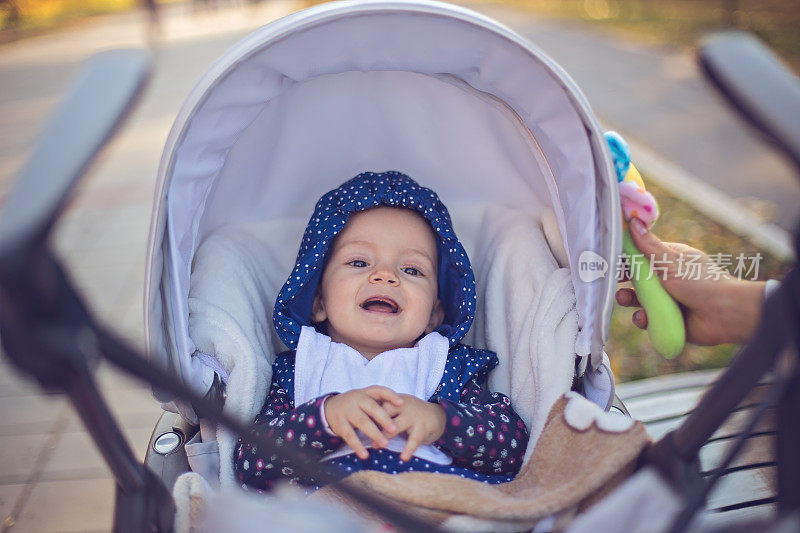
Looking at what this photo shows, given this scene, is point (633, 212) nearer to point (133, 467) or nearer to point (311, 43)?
point (311, 43)

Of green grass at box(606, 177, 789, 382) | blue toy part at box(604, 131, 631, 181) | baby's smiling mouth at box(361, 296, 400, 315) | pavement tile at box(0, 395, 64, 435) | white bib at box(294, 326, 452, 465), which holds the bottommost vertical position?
pavement tile at box(0, 395, 64, 435)

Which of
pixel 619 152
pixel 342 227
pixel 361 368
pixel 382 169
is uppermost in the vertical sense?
pixel 619 152

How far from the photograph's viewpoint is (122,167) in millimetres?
4816

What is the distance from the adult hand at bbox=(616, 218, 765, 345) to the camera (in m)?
1.55

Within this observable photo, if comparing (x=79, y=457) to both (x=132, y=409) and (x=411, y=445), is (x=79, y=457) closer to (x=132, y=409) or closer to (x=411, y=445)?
(x=132, y=409)

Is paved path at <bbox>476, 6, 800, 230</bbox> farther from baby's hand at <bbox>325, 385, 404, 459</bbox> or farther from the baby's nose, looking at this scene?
baby's hand at <bbox>325, 385, 404, 459</bbox>

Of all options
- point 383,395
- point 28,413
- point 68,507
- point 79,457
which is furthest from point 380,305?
point 28,413

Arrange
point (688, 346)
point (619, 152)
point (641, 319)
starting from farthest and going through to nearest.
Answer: point (688, 346), point (641, 319), point (619, 152)

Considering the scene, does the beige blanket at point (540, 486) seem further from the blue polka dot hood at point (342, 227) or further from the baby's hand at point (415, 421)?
the blue polka dot hood at point (342, 227)

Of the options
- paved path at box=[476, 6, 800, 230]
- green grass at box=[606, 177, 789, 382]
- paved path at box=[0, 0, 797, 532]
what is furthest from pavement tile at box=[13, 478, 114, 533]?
paved path at box=[476, 6, 800, 230]

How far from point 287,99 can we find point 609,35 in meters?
6.93

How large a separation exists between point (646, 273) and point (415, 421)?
2.33 feet

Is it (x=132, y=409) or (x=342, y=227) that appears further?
(x=132, y=409)

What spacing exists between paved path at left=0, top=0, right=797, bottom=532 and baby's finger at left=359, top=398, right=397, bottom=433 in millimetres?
447
